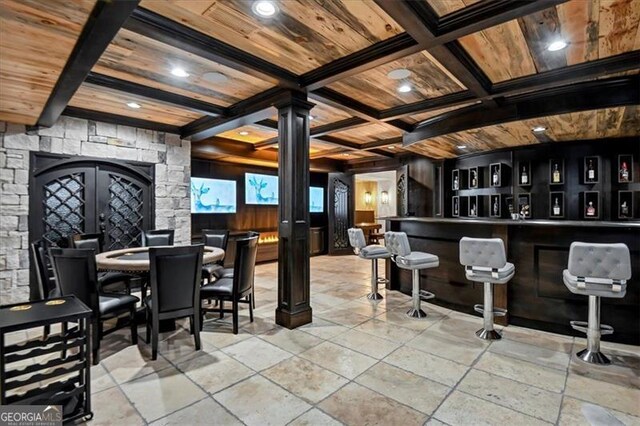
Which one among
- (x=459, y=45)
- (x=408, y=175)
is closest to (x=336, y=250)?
(x=408, y=175)

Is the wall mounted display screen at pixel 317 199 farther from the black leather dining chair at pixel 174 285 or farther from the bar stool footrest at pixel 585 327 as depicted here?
the bar stool footrest at pixel 585 327

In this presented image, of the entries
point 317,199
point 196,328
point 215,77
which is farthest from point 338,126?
point 317,199

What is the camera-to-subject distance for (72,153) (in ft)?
14.7

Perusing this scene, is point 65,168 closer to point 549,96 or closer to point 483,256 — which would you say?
point 483,256

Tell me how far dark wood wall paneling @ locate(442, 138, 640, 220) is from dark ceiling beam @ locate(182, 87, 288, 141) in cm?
469

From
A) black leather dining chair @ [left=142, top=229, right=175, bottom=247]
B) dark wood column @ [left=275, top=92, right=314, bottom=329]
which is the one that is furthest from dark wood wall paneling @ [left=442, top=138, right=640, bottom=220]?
black leather dining chair @ [left=142, top=229, right=175, bottom=247]

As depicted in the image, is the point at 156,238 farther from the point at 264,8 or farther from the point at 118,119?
the point at 264,8

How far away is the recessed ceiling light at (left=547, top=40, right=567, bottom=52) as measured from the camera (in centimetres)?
258

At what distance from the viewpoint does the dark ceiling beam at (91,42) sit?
1.86 m

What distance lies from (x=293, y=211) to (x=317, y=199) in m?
5.64

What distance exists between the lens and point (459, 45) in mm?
2672

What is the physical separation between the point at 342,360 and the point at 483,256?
5.50 ft

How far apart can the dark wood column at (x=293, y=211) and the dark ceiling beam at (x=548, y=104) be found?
2235 millimetres

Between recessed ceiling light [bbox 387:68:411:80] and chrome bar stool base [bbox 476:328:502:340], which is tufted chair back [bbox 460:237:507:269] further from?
recessed ceiling light [bbox 387:68:411:80]
